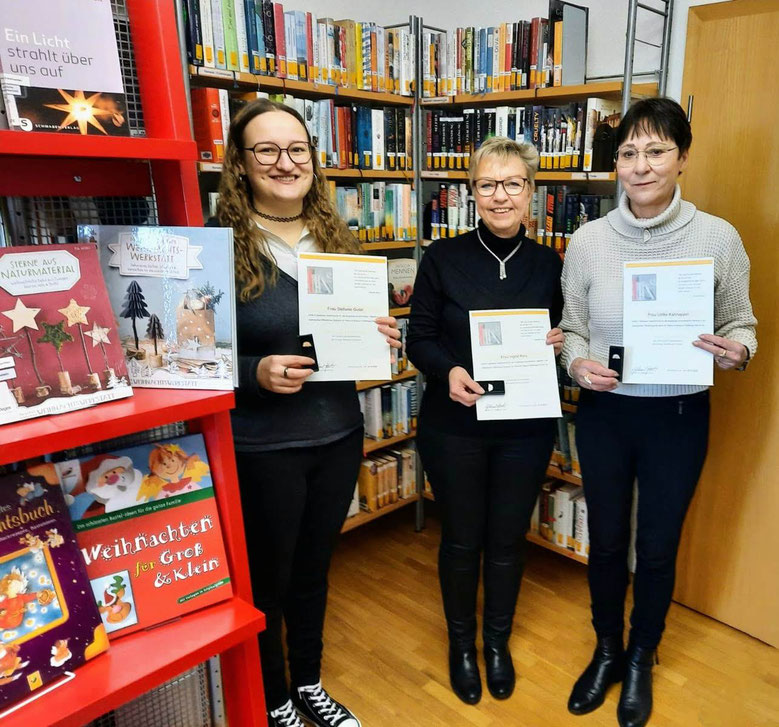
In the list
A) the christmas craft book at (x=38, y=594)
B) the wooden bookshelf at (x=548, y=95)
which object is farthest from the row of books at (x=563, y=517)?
the christmas craft book at (x=38, y=594)

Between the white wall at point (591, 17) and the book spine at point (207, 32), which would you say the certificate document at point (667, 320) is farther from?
the book spine at point (207, 32)

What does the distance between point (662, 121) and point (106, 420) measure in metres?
1.52

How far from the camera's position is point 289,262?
154 cm

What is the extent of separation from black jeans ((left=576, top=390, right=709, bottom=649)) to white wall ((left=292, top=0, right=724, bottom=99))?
1457 mm

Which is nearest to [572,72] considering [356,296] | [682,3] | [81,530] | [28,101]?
[682,3]

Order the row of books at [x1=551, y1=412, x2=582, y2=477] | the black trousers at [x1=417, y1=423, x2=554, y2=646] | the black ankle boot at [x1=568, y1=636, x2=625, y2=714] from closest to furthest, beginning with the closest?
the black trousers at [x1=417, y1=423, x2=554, y2=646] → the black ankle boot at [x1=568, y1=636, x2=625, y2=714] → the row of books at [x1=551, y1=412, x2=582, y2=477]

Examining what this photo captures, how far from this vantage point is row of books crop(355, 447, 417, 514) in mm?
3031

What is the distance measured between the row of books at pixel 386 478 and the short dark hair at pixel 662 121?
6.20 feet

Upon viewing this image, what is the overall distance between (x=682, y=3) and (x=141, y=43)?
2.21 m

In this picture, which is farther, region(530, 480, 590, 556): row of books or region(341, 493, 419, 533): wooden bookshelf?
region(341, 493, 419, 533): wooden bookshelf

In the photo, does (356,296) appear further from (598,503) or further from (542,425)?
Answer: (598,503)

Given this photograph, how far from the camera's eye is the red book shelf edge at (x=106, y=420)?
0.90m

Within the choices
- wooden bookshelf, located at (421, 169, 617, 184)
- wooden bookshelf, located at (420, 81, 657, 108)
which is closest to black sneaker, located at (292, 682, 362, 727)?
wooden bookshelf, located at (421, 169, 617, 184)

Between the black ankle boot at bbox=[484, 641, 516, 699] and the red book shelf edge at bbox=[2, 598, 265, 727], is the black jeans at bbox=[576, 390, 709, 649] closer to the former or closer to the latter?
the black ankle boot at bbox=[484, 641, 516, 699]
